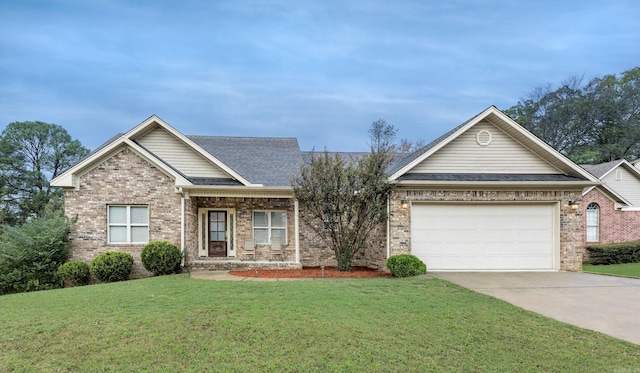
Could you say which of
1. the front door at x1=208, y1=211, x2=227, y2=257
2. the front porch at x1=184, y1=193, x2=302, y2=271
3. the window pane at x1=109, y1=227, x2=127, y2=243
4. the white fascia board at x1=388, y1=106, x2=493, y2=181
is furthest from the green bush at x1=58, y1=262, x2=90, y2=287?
the white fascia board at x1=388, y1=106, x2=493, y2=181

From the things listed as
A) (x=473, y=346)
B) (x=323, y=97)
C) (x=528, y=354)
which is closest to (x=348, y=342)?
(x=473, y=346)

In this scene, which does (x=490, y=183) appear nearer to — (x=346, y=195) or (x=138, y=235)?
(x=346, y=195)

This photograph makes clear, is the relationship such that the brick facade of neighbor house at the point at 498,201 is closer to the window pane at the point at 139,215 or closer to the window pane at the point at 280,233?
the window pane at the point at 280,233

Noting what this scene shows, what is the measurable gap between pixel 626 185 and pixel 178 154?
76.8 feet

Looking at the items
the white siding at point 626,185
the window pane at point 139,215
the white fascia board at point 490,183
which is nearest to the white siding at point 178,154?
the window pane at point 139,215

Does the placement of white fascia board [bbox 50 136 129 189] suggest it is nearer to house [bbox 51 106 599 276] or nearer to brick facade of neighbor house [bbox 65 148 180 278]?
house [bbox 51 106 599 276]

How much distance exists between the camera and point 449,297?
7.28m

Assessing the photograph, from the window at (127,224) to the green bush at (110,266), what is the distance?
740 millimetres

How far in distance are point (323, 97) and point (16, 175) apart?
35411 millimetres

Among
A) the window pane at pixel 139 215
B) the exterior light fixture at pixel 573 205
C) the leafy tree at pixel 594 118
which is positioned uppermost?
the leafy tree at pixel 594 118

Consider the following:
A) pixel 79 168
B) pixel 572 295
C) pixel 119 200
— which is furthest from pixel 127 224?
pixel 572 295

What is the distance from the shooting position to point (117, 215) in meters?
11.5

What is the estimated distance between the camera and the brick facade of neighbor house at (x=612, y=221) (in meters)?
17.0

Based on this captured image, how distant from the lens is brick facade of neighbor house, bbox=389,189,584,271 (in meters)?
11.2
